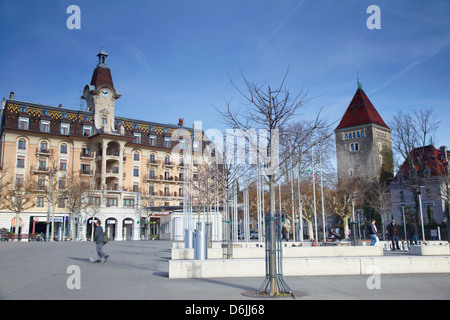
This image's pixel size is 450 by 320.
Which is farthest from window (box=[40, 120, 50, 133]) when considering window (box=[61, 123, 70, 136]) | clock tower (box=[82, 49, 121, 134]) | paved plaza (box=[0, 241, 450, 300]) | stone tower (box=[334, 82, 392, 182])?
stone tower (box=[334, 82, 392, 182])

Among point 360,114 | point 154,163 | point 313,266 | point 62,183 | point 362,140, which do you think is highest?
point 360,114

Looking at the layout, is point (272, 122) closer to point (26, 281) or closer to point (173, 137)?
point (26, 281)

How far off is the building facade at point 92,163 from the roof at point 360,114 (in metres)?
40.3

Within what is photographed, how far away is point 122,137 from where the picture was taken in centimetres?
6397

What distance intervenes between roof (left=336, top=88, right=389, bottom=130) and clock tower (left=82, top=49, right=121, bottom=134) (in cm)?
5346

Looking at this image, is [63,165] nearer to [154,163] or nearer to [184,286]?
[154,163]

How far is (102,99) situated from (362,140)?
183 feet

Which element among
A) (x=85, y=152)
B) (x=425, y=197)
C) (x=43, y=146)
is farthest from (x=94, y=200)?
(x=425, y=197)

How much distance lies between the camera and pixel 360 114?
3706 inches

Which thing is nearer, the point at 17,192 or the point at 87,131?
the point at 17,192

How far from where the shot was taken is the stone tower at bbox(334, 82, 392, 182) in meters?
87.2
